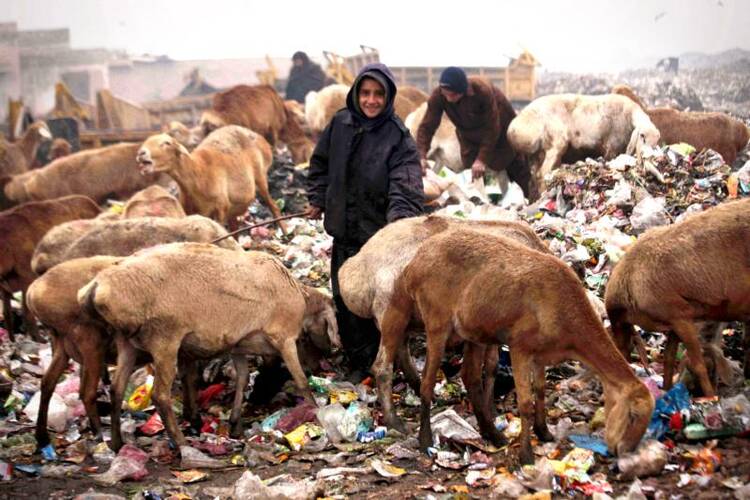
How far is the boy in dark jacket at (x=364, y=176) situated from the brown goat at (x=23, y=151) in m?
12.2

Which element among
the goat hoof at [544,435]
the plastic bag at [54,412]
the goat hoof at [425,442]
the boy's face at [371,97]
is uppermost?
the boy's face at [371,97]

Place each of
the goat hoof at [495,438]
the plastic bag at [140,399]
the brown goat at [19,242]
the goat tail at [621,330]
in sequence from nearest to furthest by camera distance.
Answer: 1. the goat hoof at [495,438]
2. the goat tail at [621,330]
3. the plastic bag at [140,399]
4. the brown goat at [19,242]

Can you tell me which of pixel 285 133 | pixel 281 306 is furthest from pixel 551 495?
pixel 285 133

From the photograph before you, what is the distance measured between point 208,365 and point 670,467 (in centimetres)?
404

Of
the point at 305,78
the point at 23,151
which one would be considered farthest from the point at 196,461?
the point at 305,78

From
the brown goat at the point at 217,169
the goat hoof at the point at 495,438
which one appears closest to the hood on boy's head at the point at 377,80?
the goat hoof at the point at 495,438

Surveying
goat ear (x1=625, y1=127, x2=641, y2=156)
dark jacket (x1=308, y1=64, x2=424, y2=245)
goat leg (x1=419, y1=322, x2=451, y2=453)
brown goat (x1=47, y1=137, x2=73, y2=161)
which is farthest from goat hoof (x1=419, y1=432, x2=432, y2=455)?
brown goat (x1=47, y1=137, x2=73, y2=161)

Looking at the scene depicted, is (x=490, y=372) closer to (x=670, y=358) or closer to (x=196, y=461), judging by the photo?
(x=670, y=358)

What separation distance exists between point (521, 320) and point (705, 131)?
8952 mm

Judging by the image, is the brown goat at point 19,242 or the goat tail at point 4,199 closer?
the brown goat at point 19,242

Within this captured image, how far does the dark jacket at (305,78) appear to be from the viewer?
22609 mm

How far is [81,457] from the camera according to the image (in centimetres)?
592

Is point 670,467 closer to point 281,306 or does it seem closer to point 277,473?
point 277,473

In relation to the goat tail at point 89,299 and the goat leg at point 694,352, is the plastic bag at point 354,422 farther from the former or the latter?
the goat leg at point 694,352
